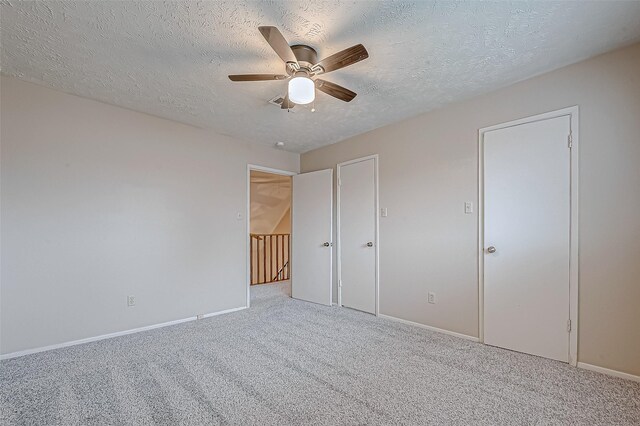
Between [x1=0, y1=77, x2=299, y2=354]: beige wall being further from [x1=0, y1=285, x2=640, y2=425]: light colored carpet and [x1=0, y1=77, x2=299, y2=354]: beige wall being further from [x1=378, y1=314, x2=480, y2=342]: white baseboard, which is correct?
[x1=378, y1=314, x2=480, y2=342]: white baseboard

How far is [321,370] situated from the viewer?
2.24 metres

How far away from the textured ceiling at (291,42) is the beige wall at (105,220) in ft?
1.23

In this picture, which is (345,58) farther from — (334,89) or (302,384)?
(302,384)

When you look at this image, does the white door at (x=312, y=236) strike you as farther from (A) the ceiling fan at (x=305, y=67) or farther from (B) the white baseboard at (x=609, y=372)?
(B) the white baseboard at (x=609, y=372)

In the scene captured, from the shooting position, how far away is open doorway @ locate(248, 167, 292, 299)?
5977 mm

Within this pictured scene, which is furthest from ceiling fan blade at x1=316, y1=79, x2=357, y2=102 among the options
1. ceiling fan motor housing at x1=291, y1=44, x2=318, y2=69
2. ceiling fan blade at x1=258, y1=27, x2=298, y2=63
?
ceiling fan blade at x1=258, y1=27, x2=298, y2=63

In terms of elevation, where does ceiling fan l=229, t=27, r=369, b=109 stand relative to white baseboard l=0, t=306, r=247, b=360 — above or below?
above

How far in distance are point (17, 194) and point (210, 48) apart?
7.25 feet

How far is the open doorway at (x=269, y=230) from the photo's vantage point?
19.6 feet

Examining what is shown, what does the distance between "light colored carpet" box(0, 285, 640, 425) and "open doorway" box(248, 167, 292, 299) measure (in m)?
2.90

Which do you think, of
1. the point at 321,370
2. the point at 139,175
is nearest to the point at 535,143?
the point at 321,370

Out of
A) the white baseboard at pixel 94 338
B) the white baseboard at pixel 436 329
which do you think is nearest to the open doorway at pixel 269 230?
the white baseboard at pixel 94 338

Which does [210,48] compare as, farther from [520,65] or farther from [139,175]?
[520,65]

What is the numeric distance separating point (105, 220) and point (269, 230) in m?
4.58
